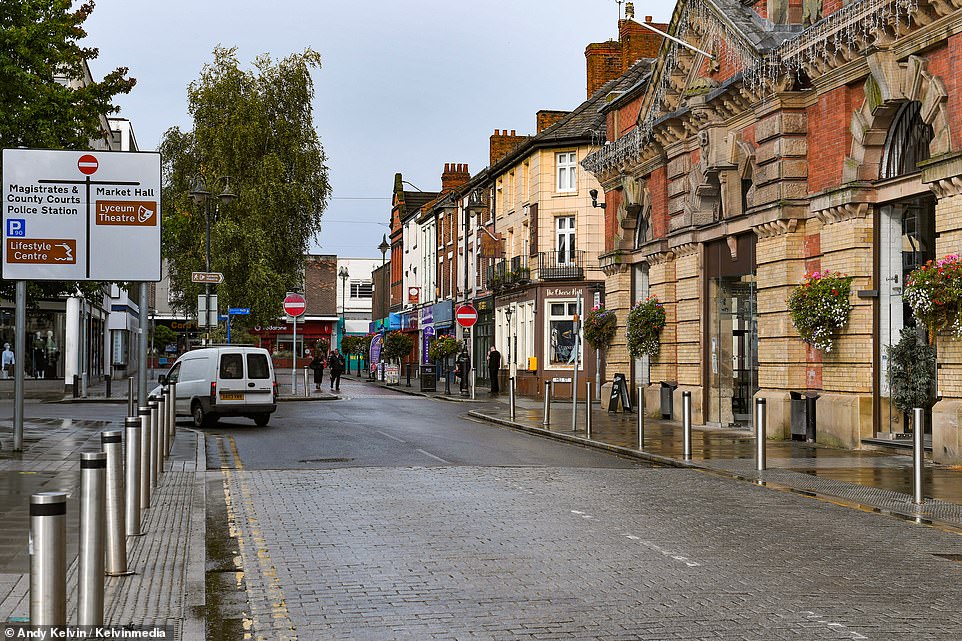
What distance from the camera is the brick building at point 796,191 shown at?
17.5 meters

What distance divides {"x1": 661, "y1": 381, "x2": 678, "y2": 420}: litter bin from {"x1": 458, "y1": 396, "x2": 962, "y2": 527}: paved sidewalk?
157cm

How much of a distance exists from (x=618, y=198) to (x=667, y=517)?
2234 cm

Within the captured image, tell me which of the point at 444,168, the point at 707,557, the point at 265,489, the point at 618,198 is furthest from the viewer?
the point at 444,168

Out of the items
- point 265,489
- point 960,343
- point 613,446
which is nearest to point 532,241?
point 613,446

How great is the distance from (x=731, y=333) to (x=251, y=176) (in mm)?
26164

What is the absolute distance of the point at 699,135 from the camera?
25641mm

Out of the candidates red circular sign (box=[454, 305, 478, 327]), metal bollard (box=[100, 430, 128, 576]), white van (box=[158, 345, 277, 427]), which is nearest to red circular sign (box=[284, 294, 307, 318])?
red circular sign (box=[454, 305, 478, 327])

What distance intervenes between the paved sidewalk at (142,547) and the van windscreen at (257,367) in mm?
7931

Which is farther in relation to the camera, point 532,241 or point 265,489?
point 532,241

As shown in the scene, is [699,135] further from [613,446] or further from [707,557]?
[707,557]

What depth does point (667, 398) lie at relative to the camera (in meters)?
28.4

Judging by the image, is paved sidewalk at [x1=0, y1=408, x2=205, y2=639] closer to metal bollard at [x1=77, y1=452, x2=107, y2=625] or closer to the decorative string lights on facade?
metal bollard at [x1=77, y1=452, x2=107, y2=625]

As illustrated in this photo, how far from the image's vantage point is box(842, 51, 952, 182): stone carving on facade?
16.9m

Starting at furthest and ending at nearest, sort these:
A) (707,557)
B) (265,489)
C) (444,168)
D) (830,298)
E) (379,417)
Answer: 1. (444,168)
2. (379,417)
3. (830,298)
4. (265,489)
5. (707,557)
